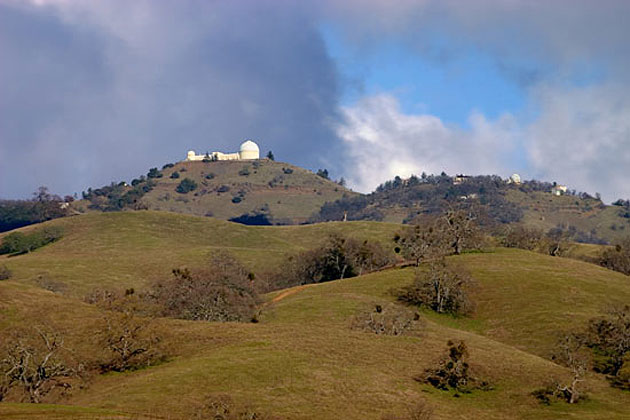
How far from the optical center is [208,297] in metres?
108

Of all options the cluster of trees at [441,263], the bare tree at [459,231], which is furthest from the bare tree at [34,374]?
the bare tree at [459,231]

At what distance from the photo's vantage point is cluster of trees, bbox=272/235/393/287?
500 feet

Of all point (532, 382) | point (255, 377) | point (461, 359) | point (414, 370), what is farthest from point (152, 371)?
point (532, 382)

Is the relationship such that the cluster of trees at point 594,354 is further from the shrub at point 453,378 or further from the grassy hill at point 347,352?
the shrub at point 453,378

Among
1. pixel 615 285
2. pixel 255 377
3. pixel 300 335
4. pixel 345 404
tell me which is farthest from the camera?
pixel 615 285

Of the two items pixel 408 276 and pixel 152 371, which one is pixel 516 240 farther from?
pixel 152 371

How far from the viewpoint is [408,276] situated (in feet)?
433

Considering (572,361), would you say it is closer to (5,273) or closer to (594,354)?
(594,354)

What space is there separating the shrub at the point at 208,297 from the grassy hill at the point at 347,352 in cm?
532

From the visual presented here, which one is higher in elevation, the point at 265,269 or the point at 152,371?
the point at 265,269

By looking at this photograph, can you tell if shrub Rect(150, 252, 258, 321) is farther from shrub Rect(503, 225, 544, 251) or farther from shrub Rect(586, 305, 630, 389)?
shrub Rect(503, 225, 544, 251)

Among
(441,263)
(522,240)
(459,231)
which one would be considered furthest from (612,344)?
(522,240)

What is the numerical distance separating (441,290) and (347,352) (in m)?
44.4

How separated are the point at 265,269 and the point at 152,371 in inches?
4185
